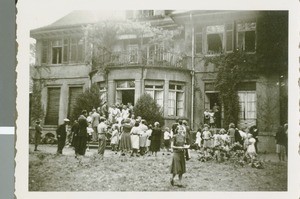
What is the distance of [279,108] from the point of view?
408 cm

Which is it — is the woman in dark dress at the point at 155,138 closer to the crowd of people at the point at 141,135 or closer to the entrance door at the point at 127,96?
the crowd of people at the point at 141,135

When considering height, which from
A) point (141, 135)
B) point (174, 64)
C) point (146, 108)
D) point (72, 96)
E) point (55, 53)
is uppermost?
point (55, 53)

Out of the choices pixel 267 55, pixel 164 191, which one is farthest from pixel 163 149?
pixel 267 55

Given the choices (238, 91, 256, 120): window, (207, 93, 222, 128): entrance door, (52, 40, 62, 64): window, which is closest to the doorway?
(207, 93, 222, 128): entrance door

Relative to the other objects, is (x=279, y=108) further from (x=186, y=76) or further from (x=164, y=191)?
(x=164, y=191)

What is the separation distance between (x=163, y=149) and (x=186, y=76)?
76cm

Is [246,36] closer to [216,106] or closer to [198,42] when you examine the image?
[198,42]

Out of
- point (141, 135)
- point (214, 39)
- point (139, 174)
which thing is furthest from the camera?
A: point (214, 39)

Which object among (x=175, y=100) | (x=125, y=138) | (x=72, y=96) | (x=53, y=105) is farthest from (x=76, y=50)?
(x=175, y=100)

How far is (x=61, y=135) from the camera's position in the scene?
4082mm

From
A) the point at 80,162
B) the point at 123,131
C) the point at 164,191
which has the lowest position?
the point at 164,191

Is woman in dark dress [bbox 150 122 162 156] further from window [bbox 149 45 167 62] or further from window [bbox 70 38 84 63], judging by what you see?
window [bbox 70 38 84 63]

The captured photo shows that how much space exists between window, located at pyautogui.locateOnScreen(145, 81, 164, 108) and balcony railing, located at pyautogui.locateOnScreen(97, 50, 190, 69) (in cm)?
19

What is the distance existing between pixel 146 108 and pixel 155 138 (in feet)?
1.01
